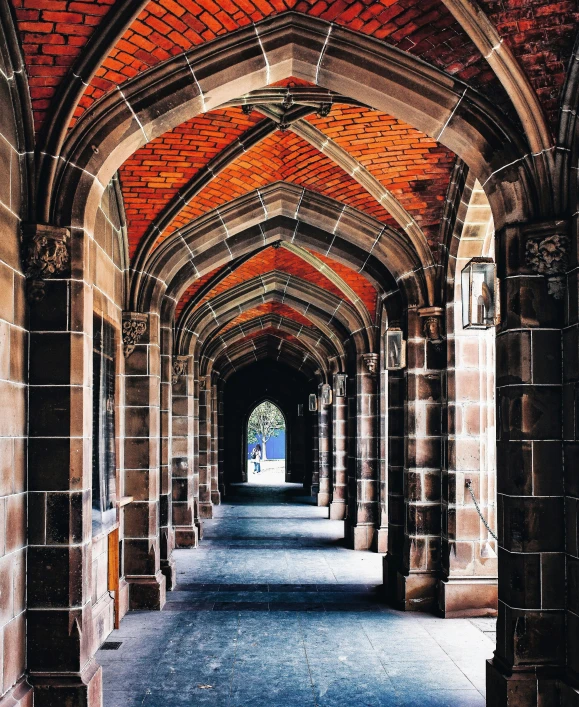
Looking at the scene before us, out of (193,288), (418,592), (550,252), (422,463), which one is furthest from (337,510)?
(550,252)

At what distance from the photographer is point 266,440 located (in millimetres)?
32906

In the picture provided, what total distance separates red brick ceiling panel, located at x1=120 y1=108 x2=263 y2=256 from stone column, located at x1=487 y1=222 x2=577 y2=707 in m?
2.95

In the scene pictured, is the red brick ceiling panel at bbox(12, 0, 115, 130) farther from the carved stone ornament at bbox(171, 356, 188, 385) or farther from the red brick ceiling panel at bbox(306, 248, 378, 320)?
the carved stone ornament at bbox(171, 356, 188, 385)

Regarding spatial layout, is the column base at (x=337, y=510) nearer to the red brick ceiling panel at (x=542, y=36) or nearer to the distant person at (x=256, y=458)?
the red brick ceiling panel at (x=542, y=36)

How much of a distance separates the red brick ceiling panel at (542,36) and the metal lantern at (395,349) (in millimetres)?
3369

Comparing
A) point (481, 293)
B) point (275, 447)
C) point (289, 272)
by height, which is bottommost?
point (275, 447)

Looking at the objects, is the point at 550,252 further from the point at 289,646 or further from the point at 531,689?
the point at 289,646

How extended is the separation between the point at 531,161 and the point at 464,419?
3162 millimetres

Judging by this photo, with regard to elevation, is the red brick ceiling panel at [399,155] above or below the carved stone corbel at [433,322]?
above

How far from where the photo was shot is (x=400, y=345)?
7.18m

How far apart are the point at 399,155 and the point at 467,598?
4009mm

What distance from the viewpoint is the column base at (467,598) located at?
668cm

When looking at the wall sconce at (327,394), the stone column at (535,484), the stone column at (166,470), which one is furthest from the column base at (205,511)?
the stone column at (535,484)

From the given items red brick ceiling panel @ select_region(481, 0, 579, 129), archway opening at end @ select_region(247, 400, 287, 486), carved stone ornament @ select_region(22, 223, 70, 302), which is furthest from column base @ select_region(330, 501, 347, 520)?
archway opening at end @ select_region(247, 400, 287, 486)
